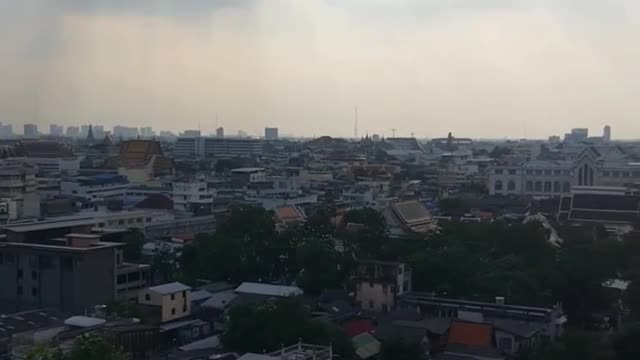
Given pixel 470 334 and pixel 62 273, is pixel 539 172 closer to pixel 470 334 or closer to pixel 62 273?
pixel 470 334

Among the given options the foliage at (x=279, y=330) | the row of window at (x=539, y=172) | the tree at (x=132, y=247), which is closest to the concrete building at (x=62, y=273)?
the tree at (x=132, y=247)

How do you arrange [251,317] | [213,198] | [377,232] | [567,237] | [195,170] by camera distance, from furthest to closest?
[195,170], [213,198], [567,237], [377,232], [251,317]

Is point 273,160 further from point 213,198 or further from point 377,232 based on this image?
point 377,232

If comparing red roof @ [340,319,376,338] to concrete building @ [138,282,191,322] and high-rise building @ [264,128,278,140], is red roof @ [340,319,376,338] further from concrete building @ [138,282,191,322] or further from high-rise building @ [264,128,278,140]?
high-rise building @ [264,128,278,140]

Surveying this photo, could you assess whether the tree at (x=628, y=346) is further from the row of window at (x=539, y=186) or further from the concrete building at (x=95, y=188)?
the row of window at (x=539, y=186)

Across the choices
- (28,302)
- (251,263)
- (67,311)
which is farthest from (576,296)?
(28,302)
